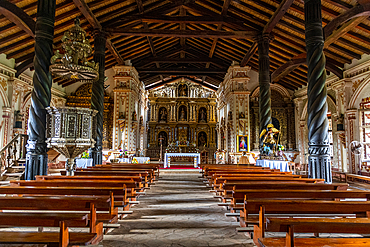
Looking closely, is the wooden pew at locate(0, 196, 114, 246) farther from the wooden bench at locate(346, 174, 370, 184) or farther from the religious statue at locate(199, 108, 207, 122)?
the religious statue at locate(199, 108, 207, 122)

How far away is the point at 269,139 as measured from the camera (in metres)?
10.1

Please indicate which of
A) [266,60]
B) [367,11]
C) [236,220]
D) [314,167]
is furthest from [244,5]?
[236,220]

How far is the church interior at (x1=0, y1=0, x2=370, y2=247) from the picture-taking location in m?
2.91

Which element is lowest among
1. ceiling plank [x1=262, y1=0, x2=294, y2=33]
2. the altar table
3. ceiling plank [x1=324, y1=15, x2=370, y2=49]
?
the altar table

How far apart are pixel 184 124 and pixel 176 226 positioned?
2054 cm

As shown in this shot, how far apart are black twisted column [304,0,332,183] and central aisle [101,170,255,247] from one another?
2.58 meters

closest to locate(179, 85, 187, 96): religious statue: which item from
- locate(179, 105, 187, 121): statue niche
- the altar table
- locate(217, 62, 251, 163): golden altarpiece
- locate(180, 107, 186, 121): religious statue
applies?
locate(179, 105, 187, 121): statue niche

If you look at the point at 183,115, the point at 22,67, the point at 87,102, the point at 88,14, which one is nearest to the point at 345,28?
the point at 88,14

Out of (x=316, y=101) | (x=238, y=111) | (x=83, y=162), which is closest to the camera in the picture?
(x=316, y=101)

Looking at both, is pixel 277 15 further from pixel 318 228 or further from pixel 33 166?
pixel 318 228

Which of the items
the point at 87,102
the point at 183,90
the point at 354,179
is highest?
the point at 183,90

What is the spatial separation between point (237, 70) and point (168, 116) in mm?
9805

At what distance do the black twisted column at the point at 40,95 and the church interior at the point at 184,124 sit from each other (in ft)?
0.10

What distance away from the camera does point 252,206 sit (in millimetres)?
2871
